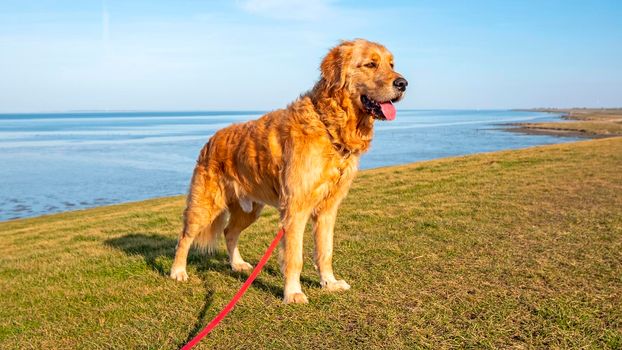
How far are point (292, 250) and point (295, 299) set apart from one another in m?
0.49

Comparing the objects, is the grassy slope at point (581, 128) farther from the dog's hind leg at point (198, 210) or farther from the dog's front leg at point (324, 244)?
the dog's hind leg at point (198, 210)

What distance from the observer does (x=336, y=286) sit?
533cm

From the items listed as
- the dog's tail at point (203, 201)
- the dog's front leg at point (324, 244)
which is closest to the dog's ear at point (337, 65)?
the dog's front leg at point (324, 244)

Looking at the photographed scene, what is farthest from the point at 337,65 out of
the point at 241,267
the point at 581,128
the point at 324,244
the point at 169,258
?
the point at 581,128

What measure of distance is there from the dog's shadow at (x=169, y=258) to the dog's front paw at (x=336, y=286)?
0.21 metres

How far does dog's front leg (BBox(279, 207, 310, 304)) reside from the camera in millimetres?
5016

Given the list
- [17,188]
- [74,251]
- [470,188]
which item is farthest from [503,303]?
[17,188]

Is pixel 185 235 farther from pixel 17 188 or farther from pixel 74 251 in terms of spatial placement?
pixel 17 188

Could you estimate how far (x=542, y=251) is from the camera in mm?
6410

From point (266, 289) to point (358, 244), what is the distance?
2151mm

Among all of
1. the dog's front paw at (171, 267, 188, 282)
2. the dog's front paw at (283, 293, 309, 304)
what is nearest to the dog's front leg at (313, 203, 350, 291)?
the dog's front paw at (283, 293, 309, 304)

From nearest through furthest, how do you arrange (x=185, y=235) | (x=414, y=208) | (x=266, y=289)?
1. (x=266, y=289)
2. (x=185, y=235)
3. (x=414, y=208)

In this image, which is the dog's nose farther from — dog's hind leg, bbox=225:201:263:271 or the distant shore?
the distant shore

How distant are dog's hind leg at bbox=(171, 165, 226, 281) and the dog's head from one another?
197 cm
